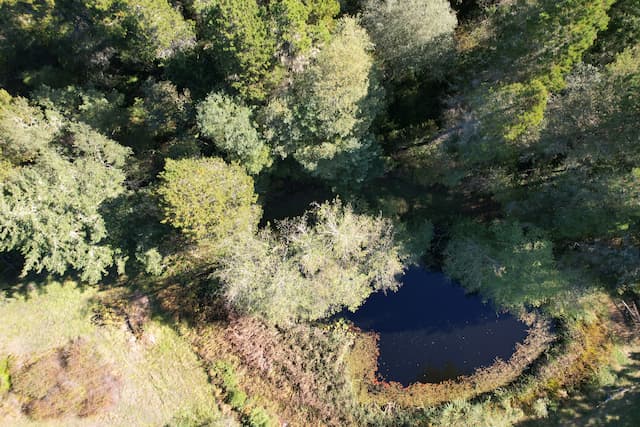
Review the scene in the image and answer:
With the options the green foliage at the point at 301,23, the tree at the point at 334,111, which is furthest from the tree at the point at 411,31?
the green foliage at the point at 301,23

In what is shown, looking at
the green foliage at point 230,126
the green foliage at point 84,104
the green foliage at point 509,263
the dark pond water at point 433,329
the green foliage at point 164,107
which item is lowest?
the dark pond water at point 433,329

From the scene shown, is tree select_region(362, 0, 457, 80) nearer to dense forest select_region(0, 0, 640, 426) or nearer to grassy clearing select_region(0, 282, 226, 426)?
dense forest select_region(0, 0, 640, 426)

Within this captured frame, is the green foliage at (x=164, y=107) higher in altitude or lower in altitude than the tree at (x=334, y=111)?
higher

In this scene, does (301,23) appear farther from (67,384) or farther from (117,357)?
(67,384)

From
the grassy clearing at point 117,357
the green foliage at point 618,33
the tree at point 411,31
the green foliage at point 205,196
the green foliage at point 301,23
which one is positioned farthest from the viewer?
the grassy clearing at point 117,357

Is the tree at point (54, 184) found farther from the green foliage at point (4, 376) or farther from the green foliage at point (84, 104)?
the green foliage at point (4, 376)

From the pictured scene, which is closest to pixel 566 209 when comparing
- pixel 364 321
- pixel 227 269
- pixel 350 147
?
pixel 350 147

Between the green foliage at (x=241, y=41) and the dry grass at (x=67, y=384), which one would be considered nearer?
the green foliage at (x=241, y=41)

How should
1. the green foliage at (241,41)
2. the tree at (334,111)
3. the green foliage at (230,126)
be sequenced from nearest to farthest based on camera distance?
the green foliage at (241,41)
the tree at (334,111)
the green foliage at (230,126)
